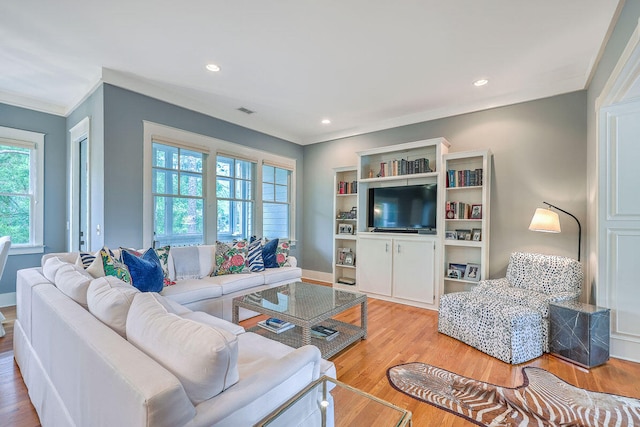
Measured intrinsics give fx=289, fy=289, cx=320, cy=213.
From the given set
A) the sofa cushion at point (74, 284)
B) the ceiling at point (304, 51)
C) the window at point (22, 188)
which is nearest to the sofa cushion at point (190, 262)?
the sofa cushion at point (74, 284)

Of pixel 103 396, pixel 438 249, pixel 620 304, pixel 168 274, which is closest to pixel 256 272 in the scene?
pixel 168 274

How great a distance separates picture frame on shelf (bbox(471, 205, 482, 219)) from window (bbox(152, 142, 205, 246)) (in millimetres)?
3602

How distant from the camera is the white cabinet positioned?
3.79 m

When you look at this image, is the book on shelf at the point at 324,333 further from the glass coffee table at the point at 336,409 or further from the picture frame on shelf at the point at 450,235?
the picture frame on shelf at the point at 450,235

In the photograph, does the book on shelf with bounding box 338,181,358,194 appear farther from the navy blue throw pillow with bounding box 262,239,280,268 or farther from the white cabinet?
the navy blue throw pillow with bounding box 262,239,280,268

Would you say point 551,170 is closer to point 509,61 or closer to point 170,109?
point 509,61

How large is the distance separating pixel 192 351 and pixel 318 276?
4.56 metres

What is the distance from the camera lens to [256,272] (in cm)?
351

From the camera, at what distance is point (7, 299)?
3.60 metres

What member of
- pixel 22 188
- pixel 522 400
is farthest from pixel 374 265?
pixel 22 188

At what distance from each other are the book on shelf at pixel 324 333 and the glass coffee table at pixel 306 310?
24 mm

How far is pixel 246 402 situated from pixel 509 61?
3.50 meters

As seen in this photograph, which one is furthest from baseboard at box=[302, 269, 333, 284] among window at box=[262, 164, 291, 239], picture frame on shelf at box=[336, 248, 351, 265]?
window at box=[262, 164, 291, 239]

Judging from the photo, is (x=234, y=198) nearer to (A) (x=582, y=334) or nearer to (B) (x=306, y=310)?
(B) (x=306, y=310)
